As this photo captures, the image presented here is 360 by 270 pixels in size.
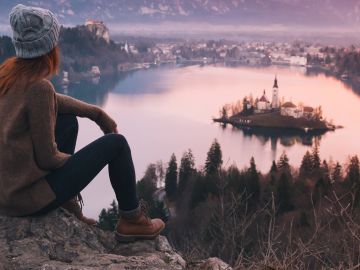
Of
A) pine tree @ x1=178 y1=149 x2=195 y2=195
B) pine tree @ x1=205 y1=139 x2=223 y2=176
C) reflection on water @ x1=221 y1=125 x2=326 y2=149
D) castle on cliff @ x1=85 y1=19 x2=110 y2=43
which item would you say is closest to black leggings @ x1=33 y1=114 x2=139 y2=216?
pine tree @ x1=178 y1=149 x2=195 y2=195

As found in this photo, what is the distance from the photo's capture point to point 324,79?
40719 mm

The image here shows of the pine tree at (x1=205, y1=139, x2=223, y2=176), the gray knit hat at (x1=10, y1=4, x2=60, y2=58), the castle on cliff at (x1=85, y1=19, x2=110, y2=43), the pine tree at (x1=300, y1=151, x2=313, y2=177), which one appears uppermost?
the gray knit hat at (x1=10, y1=4, x2=60, y2=58)

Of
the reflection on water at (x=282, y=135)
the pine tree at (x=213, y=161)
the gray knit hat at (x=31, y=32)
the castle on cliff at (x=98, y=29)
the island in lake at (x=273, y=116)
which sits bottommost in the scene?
the reflection on water at (x=282, y=135)

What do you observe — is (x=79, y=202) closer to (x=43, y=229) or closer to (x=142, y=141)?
(x=43, y=229)

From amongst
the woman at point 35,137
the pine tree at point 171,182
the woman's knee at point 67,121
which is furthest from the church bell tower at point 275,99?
the woman at point 35,137

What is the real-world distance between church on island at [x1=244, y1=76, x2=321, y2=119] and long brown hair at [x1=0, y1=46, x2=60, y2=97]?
83.4ft

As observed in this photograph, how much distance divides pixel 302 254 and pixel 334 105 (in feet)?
94.8

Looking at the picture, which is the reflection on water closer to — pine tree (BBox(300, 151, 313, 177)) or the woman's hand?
pine tree (BBox(300, 151, 313, 177))

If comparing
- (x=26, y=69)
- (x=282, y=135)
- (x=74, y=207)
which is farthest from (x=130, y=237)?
(x=282, y=135)

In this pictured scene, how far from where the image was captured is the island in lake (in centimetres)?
2528

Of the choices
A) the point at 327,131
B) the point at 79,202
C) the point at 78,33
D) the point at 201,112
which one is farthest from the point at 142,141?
the point at 78,33

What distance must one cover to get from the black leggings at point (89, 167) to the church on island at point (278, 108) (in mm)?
25213

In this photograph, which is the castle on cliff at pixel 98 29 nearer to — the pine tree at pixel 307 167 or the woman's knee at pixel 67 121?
the pine tree at pixel 307 167

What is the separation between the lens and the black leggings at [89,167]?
1.24 metres
